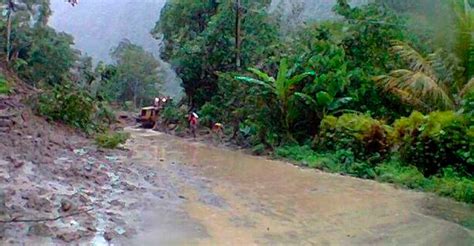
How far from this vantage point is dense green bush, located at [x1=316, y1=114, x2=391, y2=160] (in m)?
10.6

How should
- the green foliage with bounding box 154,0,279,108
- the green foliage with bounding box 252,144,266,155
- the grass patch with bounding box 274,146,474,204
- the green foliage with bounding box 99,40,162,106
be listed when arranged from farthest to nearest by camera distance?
the green foliage with bounding box 99,40,162,106 → the green foliage with bounding box 154,0,279,108 → the green foliage with bounding box 252,144,266,155 → the grass patch with bounding box 274,146,474,204

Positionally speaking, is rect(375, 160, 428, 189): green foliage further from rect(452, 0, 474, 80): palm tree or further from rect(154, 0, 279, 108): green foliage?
rect(154, 0, 279, 108): green foliage

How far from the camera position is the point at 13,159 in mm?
7289

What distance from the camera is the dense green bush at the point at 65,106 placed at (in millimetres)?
12836

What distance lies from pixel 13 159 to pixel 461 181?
277 inches

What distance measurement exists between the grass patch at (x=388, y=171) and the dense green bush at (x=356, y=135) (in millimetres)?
258

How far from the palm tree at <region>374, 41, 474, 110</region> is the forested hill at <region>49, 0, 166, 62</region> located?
116 ft

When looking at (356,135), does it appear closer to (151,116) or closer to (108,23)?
(151,116)

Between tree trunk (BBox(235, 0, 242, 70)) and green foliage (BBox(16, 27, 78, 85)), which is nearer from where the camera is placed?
tree trunk (BBox(235, 0, 242, 70))

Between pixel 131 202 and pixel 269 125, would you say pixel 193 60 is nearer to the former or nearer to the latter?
pixel 269 125

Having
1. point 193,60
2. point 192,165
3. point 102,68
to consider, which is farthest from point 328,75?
point 102,68

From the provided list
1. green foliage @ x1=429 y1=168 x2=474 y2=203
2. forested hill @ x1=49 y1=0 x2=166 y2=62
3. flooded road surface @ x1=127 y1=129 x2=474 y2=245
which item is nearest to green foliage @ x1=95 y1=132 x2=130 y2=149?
flooded road surface @ x1=127 y1=129 x2=474 y2=245

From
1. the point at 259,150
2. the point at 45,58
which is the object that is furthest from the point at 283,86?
the point at 45,58

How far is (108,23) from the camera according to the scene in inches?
2048
